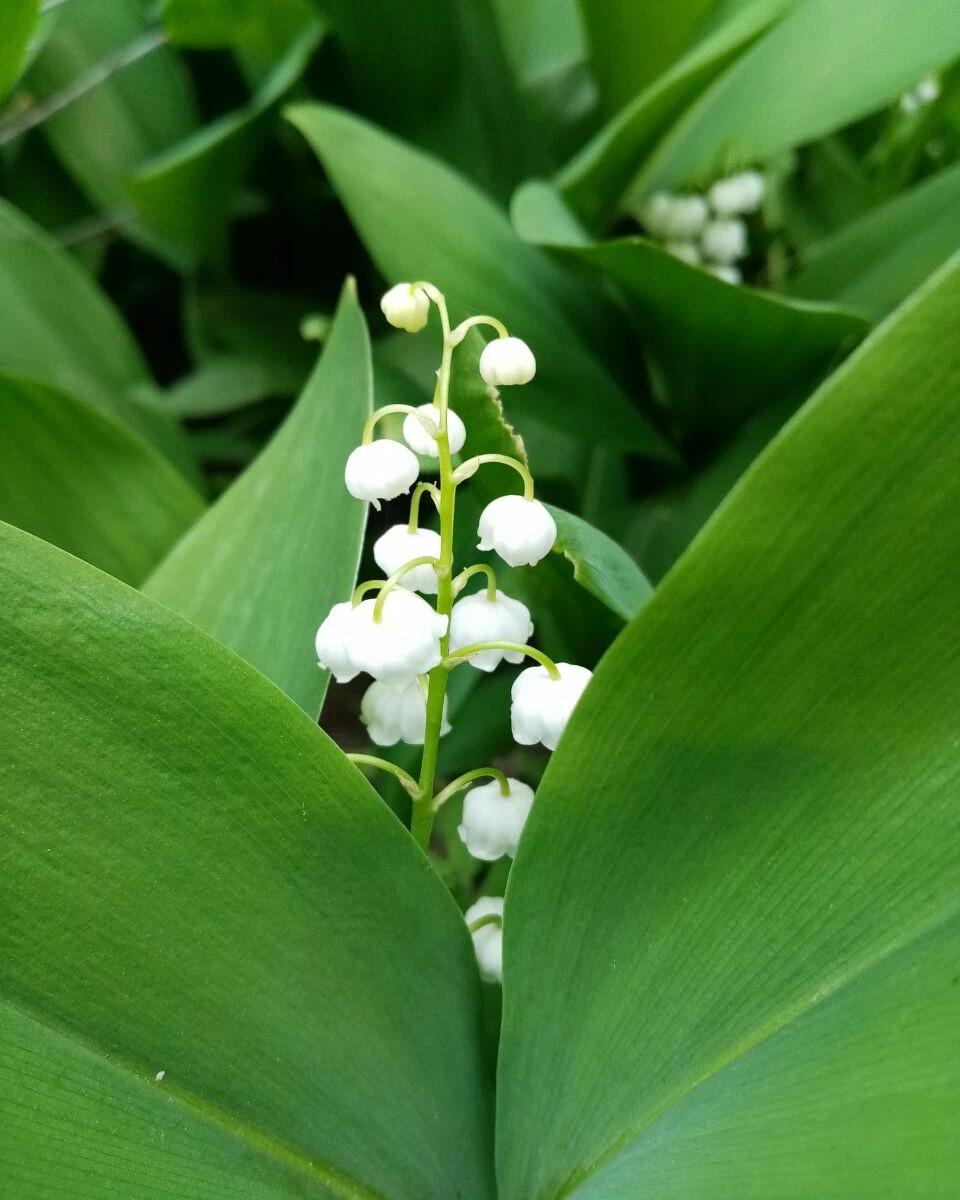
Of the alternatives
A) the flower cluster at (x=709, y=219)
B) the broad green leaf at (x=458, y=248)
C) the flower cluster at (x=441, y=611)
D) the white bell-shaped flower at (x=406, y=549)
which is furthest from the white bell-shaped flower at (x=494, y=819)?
the flower cluster at (x=709, y=219)

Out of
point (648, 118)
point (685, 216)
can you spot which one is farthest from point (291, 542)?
point (685, 216)

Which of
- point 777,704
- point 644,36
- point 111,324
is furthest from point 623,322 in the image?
point 777,704

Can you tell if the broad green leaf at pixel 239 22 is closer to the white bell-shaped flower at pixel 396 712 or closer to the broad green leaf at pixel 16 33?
the broad green leaf at pixel 16 33

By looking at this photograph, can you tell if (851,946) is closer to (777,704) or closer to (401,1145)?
(777,704)

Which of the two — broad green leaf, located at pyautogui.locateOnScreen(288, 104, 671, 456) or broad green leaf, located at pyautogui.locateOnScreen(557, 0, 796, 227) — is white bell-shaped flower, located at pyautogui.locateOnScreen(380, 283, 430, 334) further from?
broad green leaf, located at pyautogui.locateOnScreen(557, 0, 796, 227)

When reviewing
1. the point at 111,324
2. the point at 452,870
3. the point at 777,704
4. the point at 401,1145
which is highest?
the point at 111,324

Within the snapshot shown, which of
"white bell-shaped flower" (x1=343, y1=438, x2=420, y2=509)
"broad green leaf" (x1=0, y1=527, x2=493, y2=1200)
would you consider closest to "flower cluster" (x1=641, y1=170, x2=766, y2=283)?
"white bell-shaped flower" (x1=343, y1=438, x2=420, y2=509)
